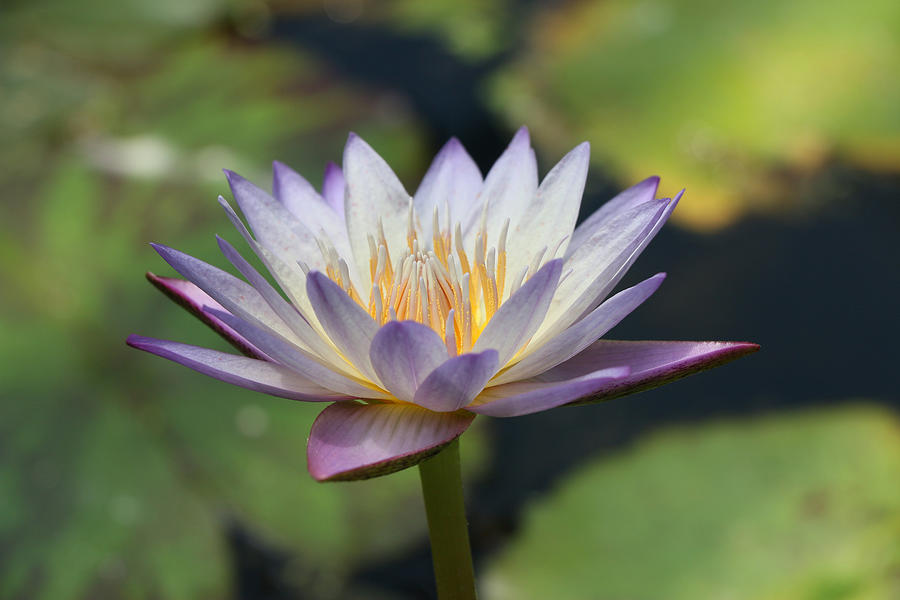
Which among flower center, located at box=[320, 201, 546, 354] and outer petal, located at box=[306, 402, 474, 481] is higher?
flower center, located at box=[320, 201, 546, 354]

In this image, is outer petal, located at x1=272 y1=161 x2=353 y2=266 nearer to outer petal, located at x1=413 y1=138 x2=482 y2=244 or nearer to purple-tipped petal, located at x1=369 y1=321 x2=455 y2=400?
outer petal, located at x1=413 y1=138 x2=482 y2=244

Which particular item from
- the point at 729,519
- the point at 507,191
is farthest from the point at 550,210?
the point at 729,519

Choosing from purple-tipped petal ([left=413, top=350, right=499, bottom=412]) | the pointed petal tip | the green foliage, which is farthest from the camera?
the green foliage

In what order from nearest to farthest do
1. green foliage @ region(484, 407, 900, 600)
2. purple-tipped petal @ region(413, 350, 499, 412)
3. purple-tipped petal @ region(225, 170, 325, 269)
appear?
purple-tipped petal @ region(413, 350, 499, 412), purple-tipped petal @ region(225, 170, 325, 269), green foliage @ region(484, 407, 900, 600)

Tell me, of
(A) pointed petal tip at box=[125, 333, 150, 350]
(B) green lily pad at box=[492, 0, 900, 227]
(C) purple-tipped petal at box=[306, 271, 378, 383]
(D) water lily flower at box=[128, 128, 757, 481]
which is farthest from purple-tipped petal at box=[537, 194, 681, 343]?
(B) green lily pad at box=[492, 0, 900, 227]

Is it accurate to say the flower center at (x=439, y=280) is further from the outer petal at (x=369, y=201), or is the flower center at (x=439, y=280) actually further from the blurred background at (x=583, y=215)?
the blurred background at (x=583, y=215)

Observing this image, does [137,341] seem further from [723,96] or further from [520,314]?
[723,96]

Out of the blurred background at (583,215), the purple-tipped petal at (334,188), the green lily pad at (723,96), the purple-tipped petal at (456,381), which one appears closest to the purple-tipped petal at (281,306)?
the purple-tipped petal at (456,381)

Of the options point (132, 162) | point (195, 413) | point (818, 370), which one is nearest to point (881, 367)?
point (818, 370)
